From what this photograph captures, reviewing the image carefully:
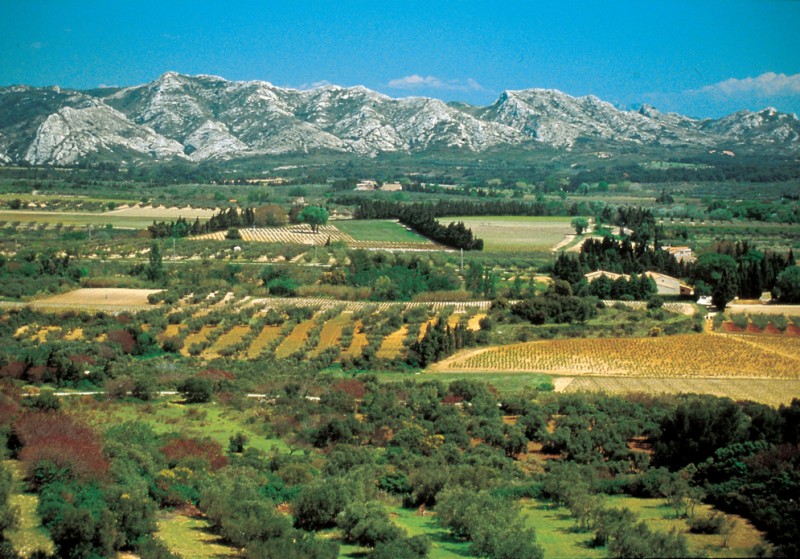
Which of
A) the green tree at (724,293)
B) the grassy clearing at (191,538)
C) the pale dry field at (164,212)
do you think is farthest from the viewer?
the pale dry field at (164,212)

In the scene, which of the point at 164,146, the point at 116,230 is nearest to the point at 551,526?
the point at 116,230

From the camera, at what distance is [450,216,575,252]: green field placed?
212ft

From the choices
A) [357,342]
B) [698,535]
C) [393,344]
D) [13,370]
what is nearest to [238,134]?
[357,342]

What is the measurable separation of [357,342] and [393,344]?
1.45 m

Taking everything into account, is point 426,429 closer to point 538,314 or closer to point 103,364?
point 103,364

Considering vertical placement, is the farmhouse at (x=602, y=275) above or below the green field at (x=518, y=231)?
below

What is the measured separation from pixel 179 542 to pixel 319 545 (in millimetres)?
2039

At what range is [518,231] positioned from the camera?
241 ft

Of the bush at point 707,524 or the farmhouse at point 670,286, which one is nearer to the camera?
the bush at point 707,524

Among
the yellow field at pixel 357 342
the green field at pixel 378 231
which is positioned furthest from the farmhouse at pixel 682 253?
the yellow field at pixel 357 342

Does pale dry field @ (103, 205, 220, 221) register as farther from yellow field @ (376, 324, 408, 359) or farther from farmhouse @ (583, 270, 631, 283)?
yellow field @ (376, 324, 408, 359)

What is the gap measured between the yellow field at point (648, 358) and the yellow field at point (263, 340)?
6655 millimetres

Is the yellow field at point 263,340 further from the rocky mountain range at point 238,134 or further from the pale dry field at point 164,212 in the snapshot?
the rocky mountain range at point 238,134

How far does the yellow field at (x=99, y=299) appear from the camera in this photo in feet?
131
